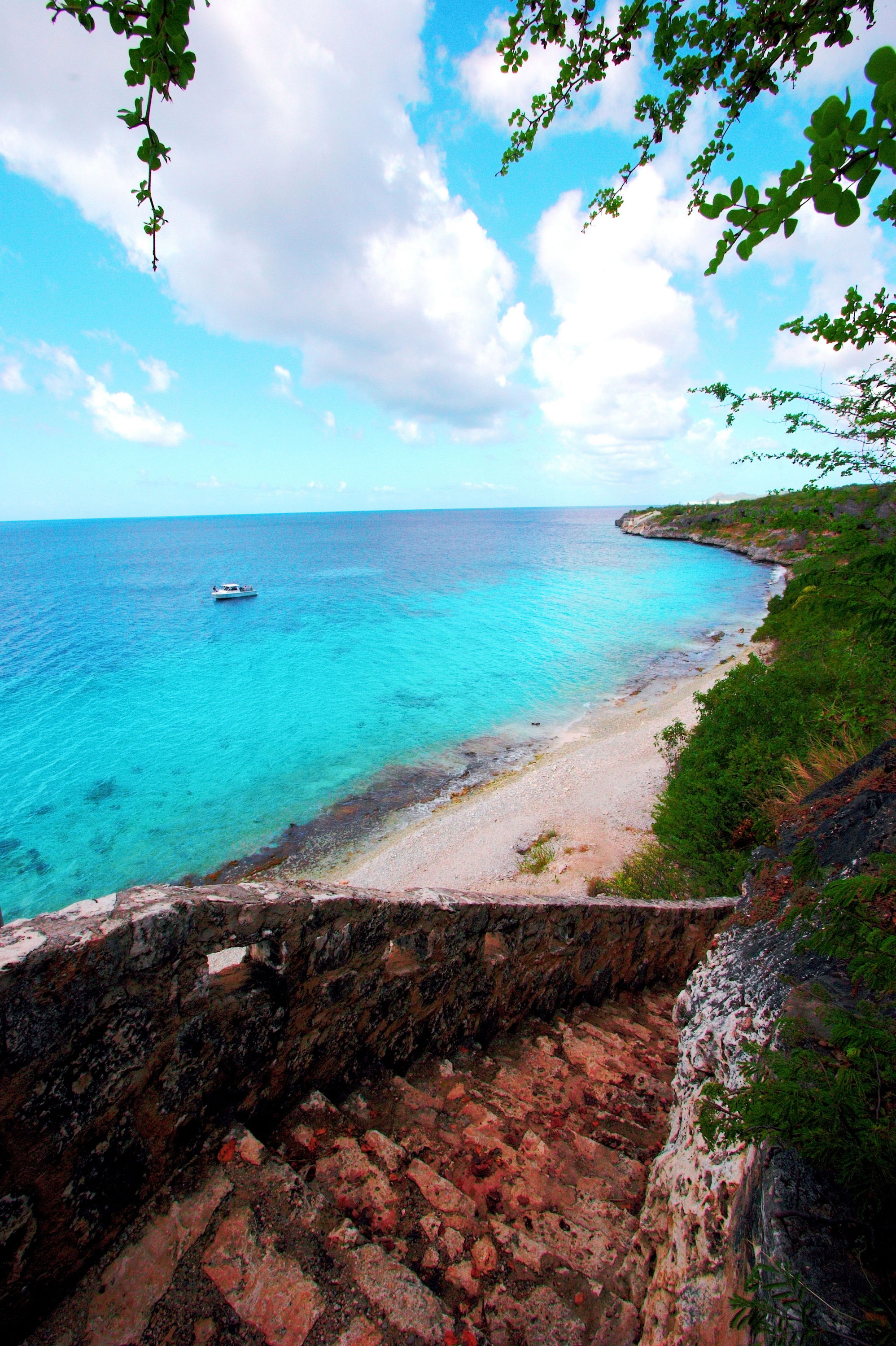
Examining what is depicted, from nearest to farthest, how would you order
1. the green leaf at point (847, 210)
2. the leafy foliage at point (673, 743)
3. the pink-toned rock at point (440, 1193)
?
the green leaf at point (847, 210) < the pink-toned rock at point (440, 1193) < the leafy foliage at point (673, 743)

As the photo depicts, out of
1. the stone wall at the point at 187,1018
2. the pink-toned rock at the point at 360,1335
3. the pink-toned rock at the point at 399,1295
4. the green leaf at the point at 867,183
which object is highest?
the green leaf at the point at 867,183

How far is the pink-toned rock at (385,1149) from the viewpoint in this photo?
9.62ft

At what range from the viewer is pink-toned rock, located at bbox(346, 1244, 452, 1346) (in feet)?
7.14

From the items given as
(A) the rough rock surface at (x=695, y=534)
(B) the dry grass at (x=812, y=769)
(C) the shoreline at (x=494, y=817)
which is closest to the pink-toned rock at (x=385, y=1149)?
(C) the shoreline at (x=494, y=817)

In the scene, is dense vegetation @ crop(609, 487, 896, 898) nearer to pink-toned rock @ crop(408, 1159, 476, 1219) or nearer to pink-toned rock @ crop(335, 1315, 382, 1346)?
pink-toned rock @ crop(408, 1159, 476, 1219)

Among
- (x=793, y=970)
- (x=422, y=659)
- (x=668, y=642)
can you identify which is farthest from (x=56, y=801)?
(x=668, y=642)

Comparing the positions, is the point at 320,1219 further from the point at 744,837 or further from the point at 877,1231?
the point at 744,837

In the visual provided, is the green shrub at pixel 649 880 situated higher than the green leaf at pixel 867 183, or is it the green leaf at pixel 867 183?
the green leaf at pixel 867 183

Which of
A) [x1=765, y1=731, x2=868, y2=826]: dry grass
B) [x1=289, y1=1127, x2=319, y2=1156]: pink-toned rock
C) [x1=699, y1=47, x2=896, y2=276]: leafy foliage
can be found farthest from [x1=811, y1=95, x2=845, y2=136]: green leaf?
[x1=765, y1=731, x2=868, y2=826]: dry grass

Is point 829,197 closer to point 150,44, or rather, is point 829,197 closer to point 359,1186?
point 150,44

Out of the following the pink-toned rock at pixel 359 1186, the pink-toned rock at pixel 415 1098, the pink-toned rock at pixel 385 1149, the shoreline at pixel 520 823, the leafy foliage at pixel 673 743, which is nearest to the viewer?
the pink-toned rock at pixel 359 1186

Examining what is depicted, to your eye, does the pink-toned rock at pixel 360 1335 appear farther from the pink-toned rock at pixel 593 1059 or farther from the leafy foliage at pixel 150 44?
the leafy foliage at pixel 150 44

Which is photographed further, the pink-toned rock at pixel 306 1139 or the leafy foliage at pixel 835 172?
the pink-toned rock at pixel 306 1139

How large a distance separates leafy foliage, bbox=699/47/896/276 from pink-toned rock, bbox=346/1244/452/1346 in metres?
3.96
